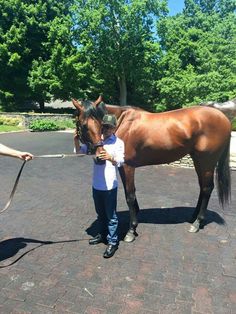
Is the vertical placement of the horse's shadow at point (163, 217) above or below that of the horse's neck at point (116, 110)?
below

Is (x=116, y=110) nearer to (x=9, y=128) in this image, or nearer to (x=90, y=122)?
(x=90, y=122)

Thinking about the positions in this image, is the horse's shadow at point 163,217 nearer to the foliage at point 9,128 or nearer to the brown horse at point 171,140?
the brown horse at point 171,140

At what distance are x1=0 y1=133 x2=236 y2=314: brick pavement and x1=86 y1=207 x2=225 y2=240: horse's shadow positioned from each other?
0.06 ft

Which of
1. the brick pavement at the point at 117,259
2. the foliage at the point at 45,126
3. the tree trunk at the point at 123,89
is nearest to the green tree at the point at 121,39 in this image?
the tree trunk at the point at 123,89

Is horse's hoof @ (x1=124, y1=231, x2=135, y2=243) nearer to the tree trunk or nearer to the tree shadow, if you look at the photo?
the tree shadow

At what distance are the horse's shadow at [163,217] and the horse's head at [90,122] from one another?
1806mm

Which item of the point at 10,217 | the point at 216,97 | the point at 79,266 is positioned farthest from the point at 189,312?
the point at 216,97

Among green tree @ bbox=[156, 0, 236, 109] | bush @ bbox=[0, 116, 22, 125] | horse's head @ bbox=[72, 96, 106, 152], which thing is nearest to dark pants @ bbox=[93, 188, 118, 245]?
horse's head @ bbox=[72, 96, 106, 152]

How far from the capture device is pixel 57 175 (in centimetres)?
980

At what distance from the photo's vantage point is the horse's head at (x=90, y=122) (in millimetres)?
4434

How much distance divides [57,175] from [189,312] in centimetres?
692

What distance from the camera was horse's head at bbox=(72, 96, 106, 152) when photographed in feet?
14.5

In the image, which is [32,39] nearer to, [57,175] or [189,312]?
[57,175]

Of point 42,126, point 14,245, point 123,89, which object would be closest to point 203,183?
point 14,245
